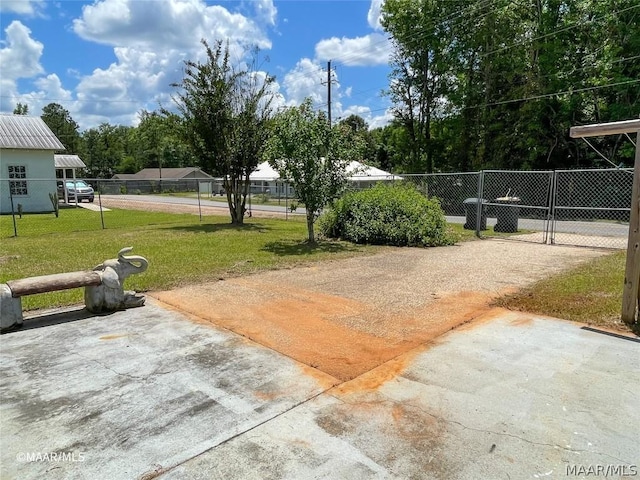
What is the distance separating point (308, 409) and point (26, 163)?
84.1ft

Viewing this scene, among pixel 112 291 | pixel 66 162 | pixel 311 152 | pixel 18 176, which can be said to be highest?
pixel 66 162

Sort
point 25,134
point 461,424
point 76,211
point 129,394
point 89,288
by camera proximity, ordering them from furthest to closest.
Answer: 1. point 76,211
2. point 25,134
3. point 89,288
4. point 129,394
5. point 461,424

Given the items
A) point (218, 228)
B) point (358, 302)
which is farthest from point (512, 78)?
point (358, 302)

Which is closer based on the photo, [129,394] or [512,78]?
[129,394]

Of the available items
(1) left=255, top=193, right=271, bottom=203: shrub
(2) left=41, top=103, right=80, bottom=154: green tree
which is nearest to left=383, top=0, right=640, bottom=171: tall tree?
(1) left=255, top=193, right=271, bottom=203: shrub

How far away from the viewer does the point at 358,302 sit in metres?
6.01

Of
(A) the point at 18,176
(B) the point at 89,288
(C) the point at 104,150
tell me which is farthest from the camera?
(C) the point at 104,150

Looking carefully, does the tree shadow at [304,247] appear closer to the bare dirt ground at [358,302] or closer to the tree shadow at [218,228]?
the bare dirt ground at [358,302]

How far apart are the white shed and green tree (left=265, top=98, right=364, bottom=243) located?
57.7ft

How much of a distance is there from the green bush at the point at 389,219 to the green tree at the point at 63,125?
206 ft

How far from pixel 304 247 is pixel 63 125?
69300 mm

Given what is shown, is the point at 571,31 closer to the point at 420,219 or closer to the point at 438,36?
the point at 438,36

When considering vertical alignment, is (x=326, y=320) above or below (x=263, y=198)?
below

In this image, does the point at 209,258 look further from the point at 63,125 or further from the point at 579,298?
the point at 63,125
